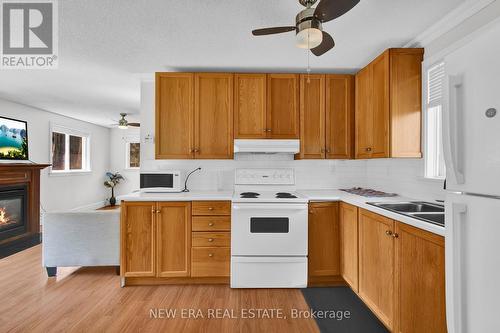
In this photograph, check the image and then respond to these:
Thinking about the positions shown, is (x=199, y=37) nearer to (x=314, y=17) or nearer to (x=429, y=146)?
(x=314, y=17)

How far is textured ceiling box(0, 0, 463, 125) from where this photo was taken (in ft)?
6.19

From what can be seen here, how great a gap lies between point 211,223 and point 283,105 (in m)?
1.52

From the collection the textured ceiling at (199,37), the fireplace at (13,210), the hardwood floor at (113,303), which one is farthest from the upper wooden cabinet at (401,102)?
the fireplace at (13,210)

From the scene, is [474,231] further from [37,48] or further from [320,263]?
[37,48]

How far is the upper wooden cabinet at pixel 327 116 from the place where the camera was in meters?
2.97

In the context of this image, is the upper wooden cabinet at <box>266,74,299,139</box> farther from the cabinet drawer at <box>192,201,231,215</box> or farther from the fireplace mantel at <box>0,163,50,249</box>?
the fireplace mantel at <box>0,163,50,249</box>

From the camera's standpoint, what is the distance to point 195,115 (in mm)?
2910

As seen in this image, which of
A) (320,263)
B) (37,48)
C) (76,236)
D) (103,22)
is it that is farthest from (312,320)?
(37,48)

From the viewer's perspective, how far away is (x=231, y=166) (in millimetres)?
3234

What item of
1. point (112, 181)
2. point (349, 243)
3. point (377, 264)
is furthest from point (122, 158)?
point (377, 264)

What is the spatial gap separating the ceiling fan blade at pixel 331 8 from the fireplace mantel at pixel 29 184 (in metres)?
4.75

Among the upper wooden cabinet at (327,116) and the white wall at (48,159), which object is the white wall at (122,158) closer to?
the white wall at (48,159)

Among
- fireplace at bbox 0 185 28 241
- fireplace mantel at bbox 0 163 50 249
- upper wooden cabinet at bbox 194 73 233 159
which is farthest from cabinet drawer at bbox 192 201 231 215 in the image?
fireplace at bbox 0 185 28 241

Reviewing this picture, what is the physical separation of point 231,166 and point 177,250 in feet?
3.81
